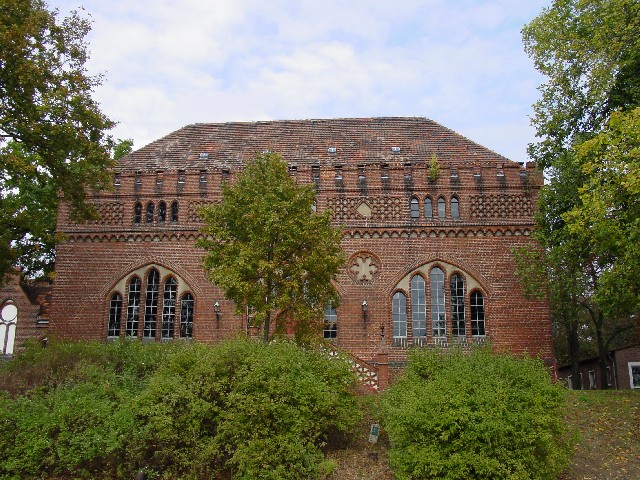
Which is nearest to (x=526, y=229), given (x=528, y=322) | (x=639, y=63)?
(x=528, y=322)

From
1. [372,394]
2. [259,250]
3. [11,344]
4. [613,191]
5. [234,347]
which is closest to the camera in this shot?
[234,347]

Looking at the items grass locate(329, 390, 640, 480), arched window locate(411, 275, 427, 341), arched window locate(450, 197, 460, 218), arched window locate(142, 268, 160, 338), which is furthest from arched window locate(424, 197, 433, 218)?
arched window locate(142, 268, 160, 338)

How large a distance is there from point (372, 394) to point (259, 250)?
15.2 ft

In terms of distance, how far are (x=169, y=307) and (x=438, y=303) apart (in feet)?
29.0

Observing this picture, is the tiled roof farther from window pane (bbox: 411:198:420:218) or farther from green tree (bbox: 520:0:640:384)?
green tree (bbox: 520:0:640:384)

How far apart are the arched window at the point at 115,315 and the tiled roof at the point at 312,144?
4.87 meters

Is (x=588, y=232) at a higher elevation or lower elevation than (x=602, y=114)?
lower

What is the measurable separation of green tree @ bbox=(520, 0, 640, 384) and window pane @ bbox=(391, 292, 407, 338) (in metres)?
3.98

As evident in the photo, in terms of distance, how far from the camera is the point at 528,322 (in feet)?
67.3

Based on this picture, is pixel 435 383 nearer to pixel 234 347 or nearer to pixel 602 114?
pixel 234 347

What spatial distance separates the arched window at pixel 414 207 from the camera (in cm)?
2177

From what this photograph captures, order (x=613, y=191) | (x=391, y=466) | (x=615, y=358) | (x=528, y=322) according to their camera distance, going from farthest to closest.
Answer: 1. (x=615, y=358)
2. (x=528, y=322)
3. (x=613, y=191)
4. (x=391, y=466)

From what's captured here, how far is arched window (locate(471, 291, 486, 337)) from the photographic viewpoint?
68.0 ft

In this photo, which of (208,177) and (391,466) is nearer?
(391,466)
